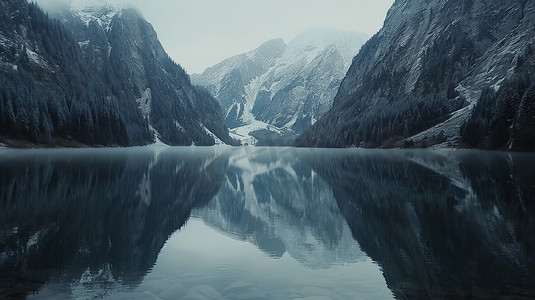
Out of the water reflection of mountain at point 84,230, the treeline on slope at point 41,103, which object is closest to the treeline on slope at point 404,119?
the treeline on slope at point 41,103

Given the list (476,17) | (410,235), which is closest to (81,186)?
(410,235)

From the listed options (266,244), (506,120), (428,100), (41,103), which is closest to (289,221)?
(266,244)

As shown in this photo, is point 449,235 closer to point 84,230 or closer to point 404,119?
Answer: point 84,230

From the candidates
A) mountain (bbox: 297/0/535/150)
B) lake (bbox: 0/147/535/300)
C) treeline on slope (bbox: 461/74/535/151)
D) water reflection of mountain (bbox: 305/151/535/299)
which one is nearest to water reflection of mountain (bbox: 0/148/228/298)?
lake (bbox: 0/147/535/300)

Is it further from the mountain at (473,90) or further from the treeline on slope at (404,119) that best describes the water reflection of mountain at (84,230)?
the treeline on slope at (404,119)

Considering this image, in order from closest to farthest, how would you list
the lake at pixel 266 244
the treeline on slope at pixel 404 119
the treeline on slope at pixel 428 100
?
the lake at pixel 266 244
the treeline on slope at pixel 404 119
the treeline on slope at pixel 428 100

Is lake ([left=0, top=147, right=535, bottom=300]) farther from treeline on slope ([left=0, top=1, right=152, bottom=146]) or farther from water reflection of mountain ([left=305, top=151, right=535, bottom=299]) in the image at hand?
treeline on slope ([left=0, top=1, right=152, bottom=146])
